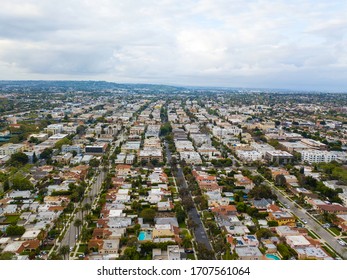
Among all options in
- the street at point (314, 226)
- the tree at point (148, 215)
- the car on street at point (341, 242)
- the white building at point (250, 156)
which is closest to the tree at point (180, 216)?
the tree at point (148, 215)

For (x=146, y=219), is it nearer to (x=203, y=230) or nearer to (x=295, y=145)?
(x=203, y=230)

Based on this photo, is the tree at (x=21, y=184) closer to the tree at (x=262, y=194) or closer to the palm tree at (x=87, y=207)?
the palm tree at (x=87, y=207)

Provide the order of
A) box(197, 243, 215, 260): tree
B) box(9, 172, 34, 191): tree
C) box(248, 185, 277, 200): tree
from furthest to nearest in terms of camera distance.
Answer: box(9, 172, 34, 191): tree, box(248, 185, 277, 200): tree, box(197, 243, 215, 260): tree

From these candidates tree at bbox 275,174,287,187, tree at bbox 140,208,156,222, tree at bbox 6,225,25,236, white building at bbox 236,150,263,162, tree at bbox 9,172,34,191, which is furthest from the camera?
white building at bbox 236,150,263,162

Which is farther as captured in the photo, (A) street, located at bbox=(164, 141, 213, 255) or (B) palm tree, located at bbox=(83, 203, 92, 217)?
(B) palm tree, located at bbox=(83, 203, 92, 217)

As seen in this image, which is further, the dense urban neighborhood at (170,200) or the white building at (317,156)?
the white building at (317,156)

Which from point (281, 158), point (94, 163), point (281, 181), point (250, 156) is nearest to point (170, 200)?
point (281, 181)

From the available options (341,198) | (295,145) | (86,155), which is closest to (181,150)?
(86,155)

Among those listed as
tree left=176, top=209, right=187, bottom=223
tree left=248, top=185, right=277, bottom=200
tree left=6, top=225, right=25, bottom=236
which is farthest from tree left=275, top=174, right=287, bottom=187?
tree left=6, top=225, right=25, bottom=236

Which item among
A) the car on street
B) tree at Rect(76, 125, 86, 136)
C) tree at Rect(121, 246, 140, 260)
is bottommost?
tree at Rect(76, 125, 86, 136)

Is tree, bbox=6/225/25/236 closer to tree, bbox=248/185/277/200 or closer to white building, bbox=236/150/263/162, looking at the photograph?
tree, bbox=248/185/277/200

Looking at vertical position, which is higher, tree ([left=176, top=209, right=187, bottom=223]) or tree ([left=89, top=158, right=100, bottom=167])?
tree ([left=176, top=209, right=187, bottom=223])
